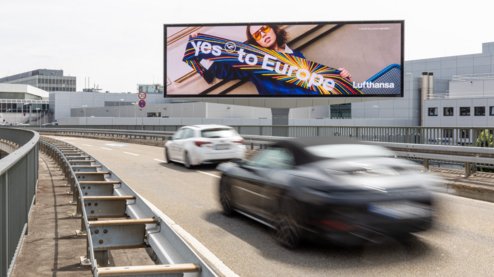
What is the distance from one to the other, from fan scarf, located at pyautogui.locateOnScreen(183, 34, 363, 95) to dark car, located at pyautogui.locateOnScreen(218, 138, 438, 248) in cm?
3237

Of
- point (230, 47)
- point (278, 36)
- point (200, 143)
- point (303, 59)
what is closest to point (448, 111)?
point (303, 59)

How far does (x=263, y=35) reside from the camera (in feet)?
132

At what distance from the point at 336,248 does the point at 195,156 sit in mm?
10749

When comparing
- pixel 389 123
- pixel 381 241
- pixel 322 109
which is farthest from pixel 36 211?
pixel 322 109

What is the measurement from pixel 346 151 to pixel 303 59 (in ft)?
109

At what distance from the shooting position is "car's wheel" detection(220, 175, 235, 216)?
921cm

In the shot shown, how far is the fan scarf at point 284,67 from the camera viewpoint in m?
39.8

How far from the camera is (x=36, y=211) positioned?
993cm

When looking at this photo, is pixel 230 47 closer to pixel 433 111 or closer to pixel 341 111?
pixel 433 111

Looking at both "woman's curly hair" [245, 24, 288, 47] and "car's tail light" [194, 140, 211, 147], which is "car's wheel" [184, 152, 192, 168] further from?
"woman's curly hair" [245, 24, 288, 47]

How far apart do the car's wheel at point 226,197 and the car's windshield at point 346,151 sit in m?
2.25

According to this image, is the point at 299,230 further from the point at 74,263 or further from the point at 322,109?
the point at 322,109

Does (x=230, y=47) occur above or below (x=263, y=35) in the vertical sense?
below

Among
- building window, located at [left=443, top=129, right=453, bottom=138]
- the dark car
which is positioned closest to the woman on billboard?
building window, located at [left=443, top=129, right=453, bottom=138]
